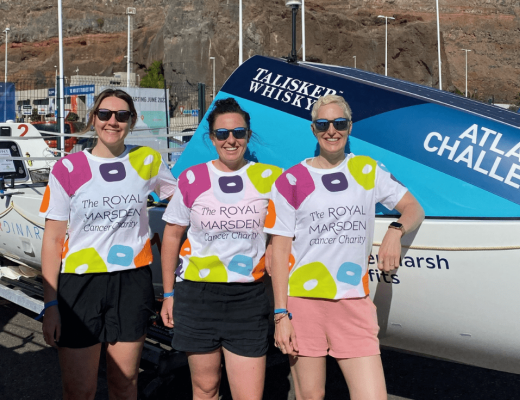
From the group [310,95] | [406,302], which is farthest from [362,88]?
[406,302]

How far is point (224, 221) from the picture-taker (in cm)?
245

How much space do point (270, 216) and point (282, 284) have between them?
275 millimetres

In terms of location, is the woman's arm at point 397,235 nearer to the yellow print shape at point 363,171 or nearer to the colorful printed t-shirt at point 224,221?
the yellow print shape at point 363,171

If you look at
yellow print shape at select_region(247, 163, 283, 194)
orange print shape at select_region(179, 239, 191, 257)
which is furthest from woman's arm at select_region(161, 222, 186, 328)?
yellow print shape at select_region(247, 163, 283, 194)

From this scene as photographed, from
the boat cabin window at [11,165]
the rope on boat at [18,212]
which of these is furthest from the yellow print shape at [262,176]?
the boat cabin window at [11,165]

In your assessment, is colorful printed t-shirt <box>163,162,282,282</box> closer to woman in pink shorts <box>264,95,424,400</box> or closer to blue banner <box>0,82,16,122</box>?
woman in pink shorts <box>264,95,424,400</box>

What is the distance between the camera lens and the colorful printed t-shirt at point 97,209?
2.55 meters

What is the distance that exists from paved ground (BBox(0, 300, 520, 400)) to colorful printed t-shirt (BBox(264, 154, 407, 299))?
1596 millimetres

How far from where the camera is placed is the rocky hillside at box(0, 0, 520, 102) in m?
54.8

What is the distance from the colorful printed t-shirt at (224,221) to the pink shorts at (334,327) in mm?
294

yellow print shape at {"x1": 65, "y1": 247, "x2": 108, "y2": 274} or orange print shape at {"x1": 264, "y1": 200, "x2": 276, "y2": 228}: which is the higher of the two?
orange print shape at {"x1": 264, "y1": 200, "x2": 276, "y2": 228}

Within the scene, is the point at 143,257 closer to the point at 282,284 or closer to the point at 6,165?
the point at 282,284

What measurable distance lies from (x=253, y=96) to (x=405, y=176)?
3.54 ft

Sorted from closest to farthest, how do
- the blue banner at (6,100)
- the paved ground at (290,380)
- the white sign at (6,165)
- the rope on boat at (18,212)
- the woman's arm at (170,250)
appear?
the woman's arm at (170,250), the paved ground at (290,380), the rope on boat at (18,212), the white sign at (6,165), the blue banner at (6,100)
